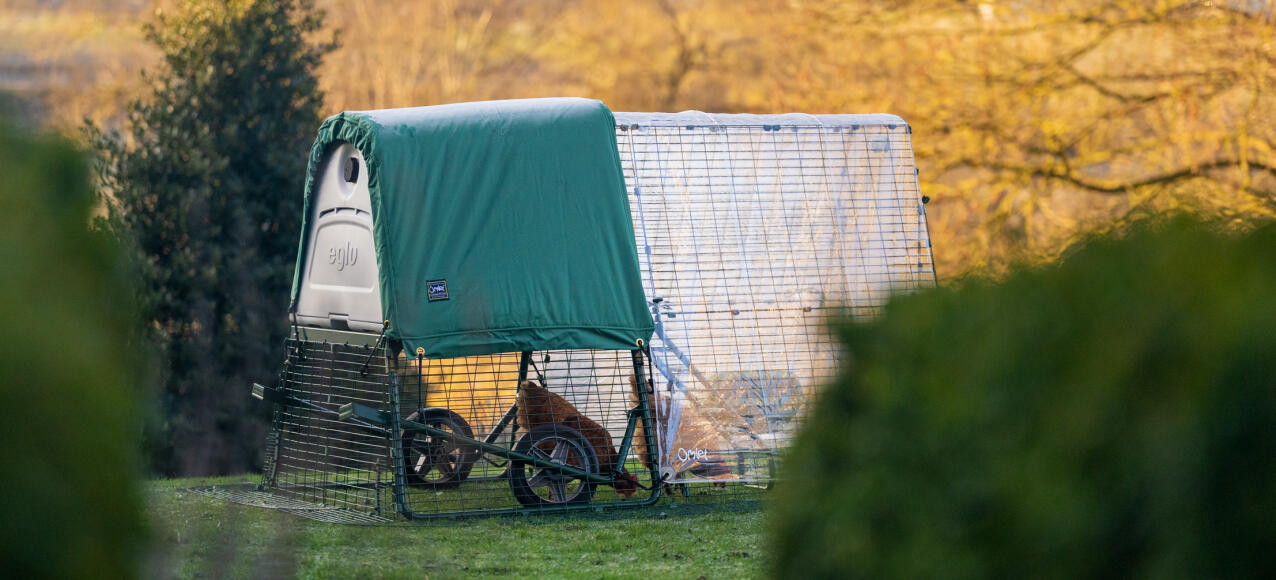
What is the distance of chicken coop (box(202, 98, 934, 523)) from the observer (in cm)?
634

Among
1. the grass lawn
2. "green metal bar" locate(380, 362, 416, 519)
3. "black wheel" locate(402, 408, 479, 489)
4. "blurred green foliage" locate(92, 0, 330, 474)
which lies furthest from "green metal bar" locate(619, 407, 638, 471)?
"blurred green foliage" locate(92, 0, 330, 474)

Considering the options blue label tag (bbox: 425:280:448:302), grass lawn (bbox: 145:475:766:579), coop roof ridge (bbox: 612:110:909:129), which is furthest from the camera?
coop roof ridge (bbox: 612:110:909:129)

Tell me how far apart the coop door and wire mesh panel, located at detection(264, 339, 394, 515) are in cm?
22

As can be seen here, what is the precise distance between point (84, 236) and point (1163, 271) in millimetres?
1007

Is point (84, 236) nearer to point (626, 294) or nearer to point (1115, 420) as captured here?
point (1115, 420)

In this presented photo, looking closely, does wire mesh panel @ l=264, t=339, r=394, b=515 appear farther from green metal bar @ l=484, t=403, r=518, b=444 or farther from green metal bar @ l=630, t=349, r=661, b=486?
green metal bar @ l=630, t=349, r=661, b=486

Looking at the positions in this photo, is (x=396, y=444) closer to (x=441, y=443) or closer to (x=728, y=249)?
(x=441, y=443)

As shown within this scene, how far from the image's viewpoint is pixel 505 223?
6.55m

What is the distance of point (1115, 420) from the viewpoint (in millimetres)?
1024

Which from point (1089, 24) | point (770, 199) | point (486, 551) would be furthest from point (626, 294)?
point (1089, 24)

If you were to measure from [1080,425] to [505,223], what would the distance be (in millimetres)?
5658

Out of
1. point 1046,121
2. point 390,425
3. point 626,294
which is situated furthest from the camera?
point 1046,121

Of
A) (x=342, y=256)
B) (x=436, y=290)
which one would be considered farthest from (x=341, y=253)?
(x=436, y=290)

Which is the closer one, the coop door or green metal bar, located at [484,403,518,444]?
the coop door
